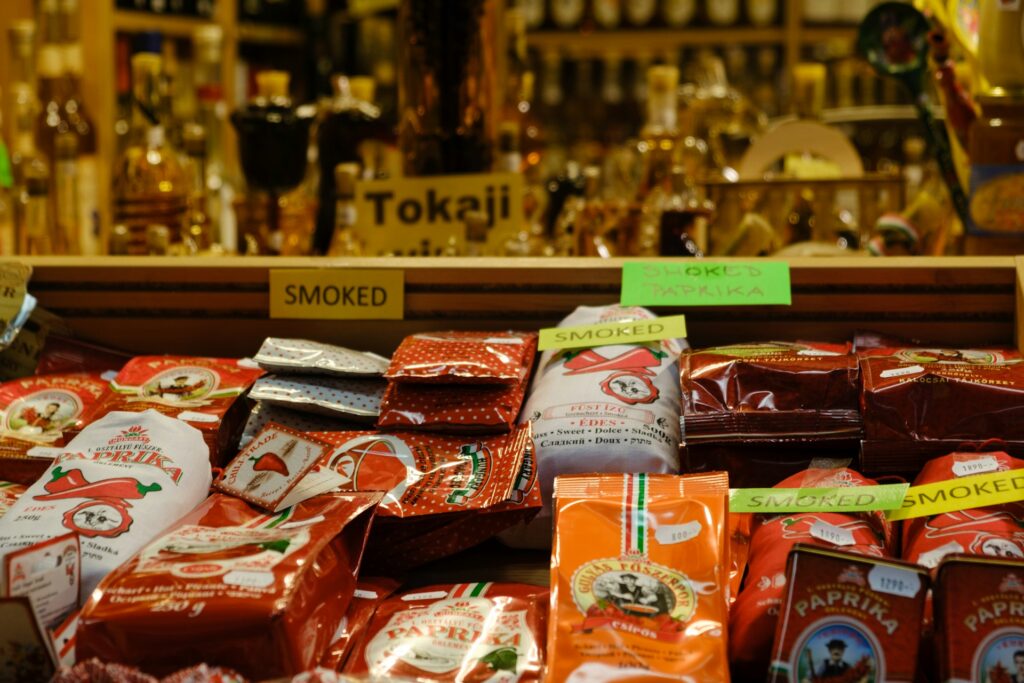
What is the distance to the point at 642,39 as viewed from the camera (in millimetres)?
4734

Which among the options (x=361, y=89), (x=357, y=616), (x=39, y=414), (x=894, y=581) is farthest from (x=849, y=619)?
(x=361, y=89)

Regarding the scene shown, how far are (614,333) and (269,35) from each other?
3544mm

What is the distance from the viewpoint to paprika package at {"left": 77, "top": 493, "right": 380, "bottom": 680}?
872 mm

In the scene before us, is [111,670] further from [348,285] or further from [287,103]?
[287,103]

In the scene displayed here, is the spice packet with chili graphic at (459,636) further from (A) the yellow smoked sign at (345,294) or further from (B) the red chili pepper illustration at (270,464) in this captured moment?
(A) the yellow smoked sign at (345,294)

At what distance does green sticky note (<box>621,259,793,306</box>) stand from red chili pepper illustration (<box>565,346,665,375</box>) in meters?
0.10

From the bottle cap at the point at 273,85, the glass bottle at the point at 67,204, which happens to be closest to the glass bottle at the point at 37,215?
the glass bottle at the point at 67,204

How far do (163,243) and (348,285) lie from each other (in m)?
0.36

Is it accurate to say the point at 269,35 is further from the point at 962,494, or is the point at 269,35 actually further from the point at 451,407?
the point at 962,494

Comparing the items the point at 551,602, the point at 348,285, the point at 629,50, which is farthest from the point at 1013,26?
the point at 629,50

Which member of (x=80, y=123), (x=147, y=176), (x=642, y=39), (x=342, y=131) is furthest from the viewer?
(x=642, y=39)

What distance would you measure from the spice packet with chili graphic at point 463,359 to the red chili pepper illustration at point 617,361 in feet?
0.20

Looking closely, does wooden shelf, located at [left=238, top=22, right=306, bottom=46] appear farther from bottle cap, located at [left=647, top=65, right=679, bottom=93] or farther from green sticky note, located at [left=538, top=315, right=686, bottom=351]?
green sticky note, located at [left=538, top=315, right=686, bottom=351]

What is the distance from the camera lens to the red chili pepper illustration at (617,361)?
1.30 m
